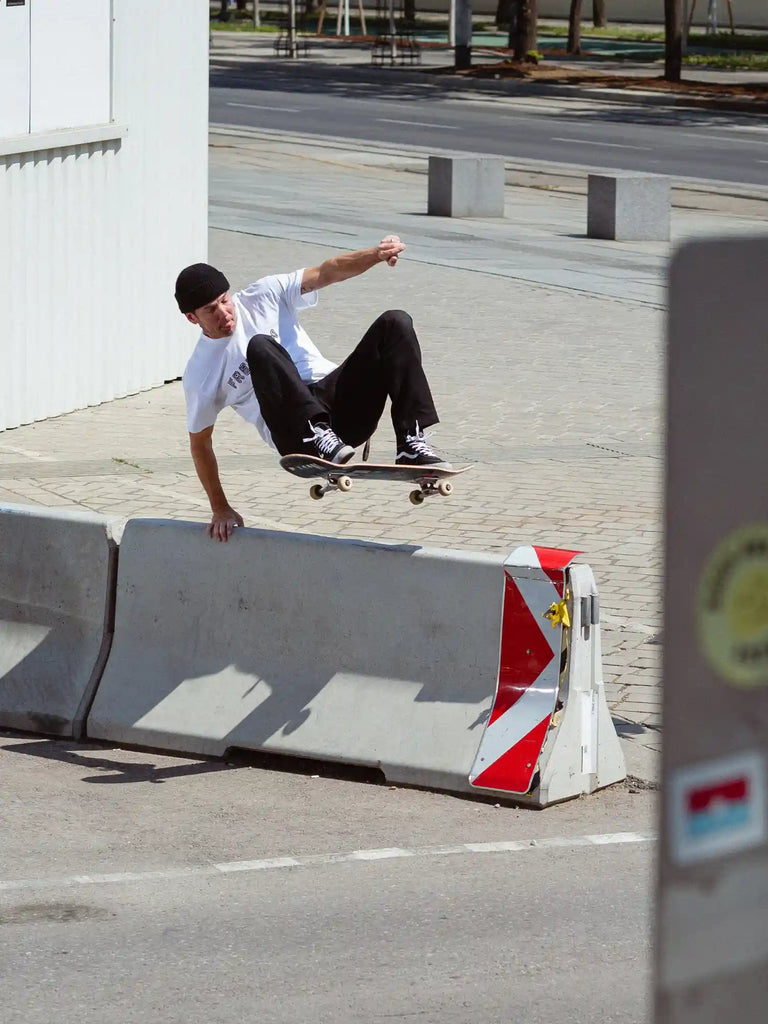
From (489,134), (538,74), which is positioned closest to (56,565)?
(489,134)

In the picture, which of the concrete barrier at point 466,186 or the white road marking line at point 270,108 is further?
the white road marking line at point 270,108

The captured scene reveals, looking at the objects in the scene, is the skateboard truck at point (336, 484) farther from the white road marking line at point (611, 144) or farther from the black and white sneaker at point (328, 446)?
the white road marking line at point (611, 144)

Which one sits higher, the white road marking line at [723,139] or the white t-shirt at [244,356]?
the white road marking line at [723,139]

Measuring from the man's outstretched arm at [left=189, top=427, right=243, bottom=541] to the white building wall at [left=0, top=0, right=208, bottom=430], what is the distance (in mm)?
4901

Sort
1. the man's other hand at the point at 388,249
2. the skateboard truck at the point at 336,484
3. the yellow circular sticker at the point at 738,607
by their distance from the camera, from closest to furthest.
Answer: the yellow circular sticker at the point at 738,607
the skateboard truck at the point at 336,484
the man's other hand at the point at 388,249

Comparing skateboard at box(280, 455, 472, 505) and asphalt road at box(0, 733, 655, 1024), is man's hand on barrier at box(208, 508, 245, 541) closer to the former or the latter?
skateboard at box(280, 455, 472, 505)

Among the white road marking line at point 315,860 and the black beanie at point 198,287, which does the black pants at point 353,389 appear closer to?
the black beanie at point 198,287

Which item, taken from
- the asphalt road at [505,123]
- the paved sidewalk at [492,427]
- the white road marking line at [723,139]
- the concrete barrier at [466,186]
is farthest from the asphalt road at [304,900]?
the white road marking line at [723,139]

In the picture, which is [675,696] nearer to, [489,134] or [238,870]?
[238,870]

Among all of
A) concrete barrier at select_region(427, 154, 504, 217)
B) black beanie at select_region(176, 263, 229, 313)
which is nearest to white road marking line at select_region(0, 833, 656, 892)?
black beanie at select_region(176, 263, 229, 313)

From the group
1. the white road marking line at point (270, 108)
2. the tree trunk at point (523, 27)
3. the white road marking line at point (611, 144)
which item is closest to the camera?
the white road marking line at point (611, 144)

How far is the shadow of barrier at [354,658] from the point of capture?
604 centimetres

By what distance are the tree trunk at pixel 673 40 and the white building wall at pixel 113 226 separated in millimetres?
31070

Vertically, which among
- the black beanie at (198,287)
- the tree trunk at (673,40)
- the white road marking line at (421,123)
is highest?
the tree trunk at (673,40)
